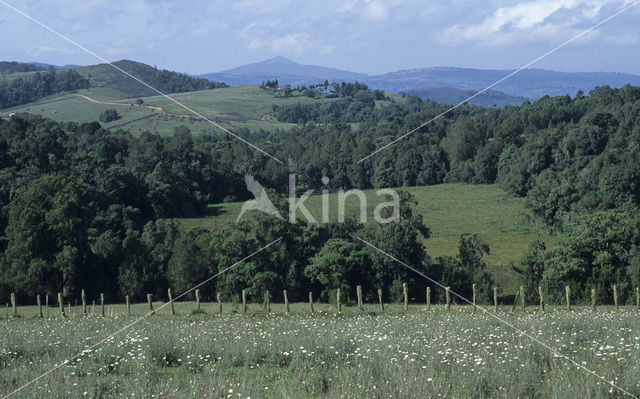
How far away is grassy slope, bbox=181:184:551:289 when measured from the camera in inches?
1651

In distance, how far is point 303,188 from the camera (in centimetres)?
4088

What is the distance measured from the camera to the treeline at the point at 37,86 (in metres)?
140

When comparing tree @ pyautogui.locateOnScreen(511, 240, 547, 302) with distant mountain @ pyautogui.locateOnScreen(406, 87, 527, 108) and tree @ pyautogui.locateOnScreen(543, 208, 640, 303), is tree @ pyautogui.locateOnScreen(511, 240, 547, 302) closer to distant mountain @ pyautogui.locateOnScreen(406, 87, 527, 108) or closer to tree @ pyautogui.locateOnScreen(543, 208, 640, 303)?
tree @ pyautogui.locateOnScreen(543, 208, 640, 303)

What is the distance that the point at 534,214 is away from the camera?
51219 mm

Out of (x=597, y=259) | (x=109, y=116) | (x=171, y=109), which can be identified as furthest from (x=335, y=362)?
(x=171, y=109)

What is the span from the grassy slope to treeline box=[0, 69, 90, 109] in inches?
3989

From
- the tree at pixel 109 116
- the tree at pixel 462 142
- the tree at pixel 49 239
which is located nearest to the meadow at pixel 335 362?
the tree at pixel 49 239

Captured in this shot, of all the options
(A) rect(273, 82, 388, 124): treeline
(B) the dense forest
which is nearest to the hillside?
(A) rect(273, 82, 388, 124): treeline

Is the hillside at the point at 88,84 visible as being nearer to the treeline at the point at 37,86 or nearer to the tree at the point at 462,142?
the treeline at the point at 37,86

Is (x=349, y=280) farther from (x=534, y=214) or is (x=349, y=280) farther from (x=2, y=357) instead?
(x=534, y=214)

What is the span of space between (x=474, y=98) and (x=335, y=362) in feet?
472

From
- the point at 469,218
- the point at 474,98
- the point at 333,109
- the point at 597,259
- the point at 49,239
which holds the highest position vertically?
the point at 474,98

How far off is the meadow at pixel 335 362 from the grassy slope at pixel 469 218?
21.0 meters

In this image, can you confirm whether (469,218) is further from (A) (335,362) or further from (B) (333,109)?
(B) (333,109)
